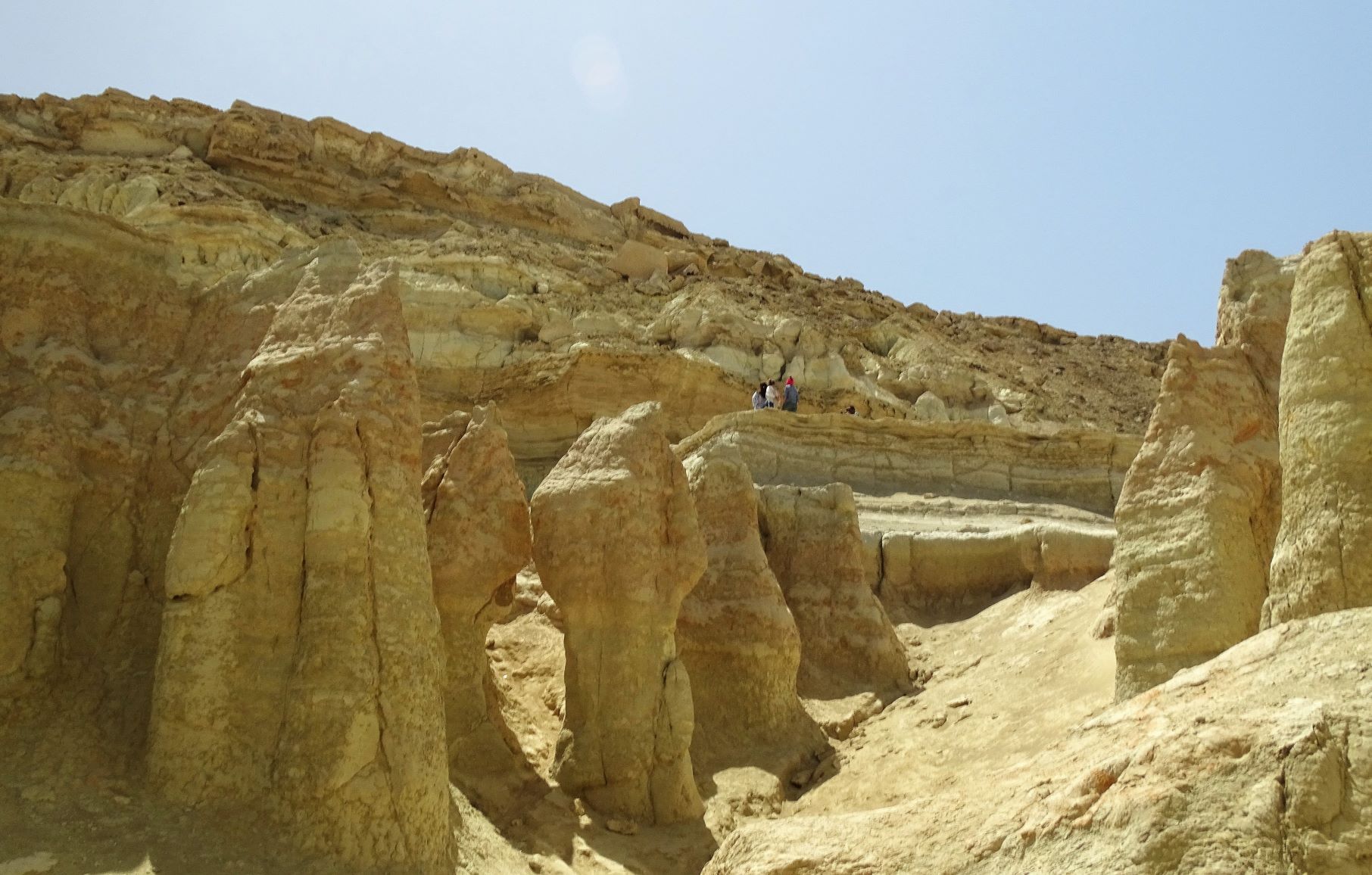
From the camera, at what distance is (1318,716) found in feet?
12.6

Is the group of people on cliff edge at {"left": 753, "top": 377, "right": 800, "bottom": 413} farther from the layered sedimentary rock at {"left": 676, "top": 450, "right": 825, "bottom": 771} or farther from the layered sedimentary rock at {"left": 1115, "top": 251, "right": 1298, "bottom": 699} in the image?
the layered sedimentary rock at {"left": 1115, "top": 251, "right": 1298, "bottom": 699}

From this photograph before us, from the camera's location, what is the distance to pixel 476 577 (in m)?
10.4

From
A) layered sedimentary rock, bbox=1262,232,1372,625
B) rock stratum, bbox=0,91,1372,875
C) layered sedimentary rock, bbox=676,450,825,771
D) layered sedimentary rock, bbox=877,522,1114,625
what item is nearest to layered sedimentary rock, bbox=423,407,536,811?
rock stratum, bbox=0,91,1372,875

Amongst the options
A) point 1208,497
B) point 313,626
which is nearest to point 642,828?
point 313,626

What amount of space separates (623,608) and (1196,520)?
434 centimetres

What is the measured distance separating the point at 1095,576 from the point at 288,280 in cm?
951

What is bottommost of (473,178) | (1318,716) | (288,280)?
(1318,716)

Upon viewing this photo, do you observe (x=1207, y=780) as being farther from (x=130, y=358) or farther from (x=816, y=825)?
(x=130, y=358)

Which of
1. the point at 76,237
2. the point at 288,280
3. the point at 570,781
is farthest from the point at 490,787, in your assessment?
the point at 76,237

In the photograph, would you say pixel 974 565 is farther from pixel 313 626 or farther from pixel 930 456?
pixel 313 626

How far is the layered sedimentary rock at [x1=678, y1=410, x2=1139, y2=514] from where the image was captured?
20.8 meters

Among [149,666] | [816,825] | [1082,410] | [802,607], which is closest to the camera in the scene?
[816,825]

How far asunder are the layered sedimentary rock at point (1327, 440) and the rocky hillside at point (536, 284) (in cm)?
2039

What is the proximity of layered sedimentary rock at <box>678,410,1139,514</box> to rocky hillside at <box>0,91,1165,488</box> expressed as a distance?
6.95m
